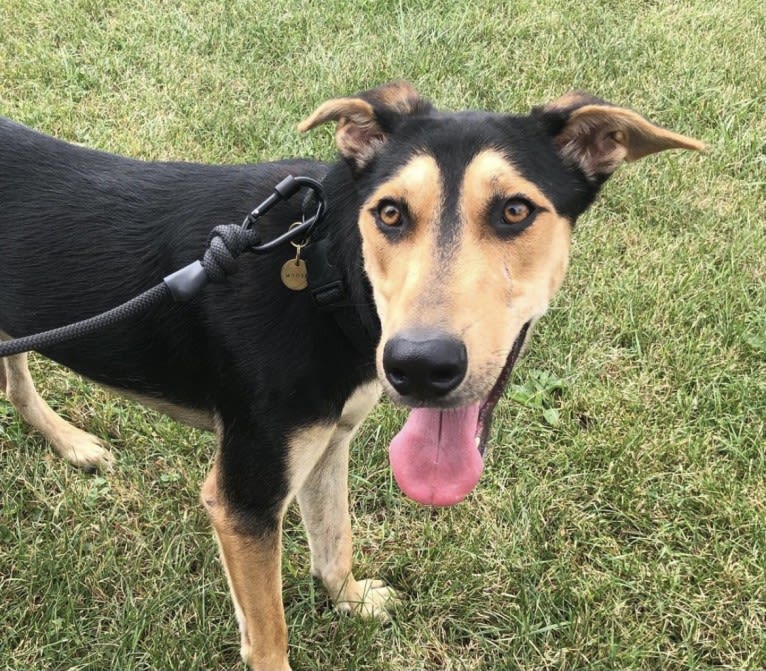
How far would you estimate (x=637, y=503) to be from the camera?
3.52 metres

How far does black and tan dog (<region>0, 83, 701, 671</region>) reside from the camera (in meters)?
2.19

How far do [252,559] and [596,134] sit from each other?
1893 millimetres

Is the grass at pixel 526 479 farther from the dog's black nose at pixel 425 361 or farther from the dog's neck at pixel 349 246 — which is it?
the dog's black nose at pixel 425 361

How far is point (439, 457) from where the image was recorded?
2.35 metres

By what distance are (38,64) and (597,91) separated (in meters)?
4.67

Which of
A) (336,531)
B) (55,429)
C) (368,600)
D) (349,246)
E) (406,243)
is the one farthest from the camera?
(55,429)

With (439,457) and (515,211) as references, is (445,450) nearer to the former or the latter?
(439,457)

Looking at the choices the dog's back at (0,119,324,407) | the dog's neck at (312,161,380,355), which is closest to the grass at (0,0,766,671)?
the dog's back at (0,119,324,407)

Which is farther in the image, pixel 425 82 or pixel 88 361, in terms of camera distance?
pixel 425 82

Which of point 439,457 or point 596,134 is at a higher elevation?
point 596,134

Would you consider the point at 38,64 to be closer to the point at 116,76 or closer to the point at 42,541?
the point at 116,76

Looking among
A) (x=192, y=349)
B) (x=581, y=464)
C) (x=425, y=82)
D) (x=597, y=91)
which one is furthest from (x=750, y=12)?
(x=192, y=349)

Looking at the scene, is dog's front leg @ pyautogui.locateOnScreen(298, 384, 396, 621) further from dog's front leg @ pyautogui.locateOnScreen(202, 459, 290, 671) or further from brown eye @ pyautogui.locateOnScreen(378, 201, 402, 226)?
brown eye @ pyautogui.locateOnScreen(378, 201, 402, 226)

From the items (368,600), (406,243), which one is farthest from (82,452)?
(406,243)
